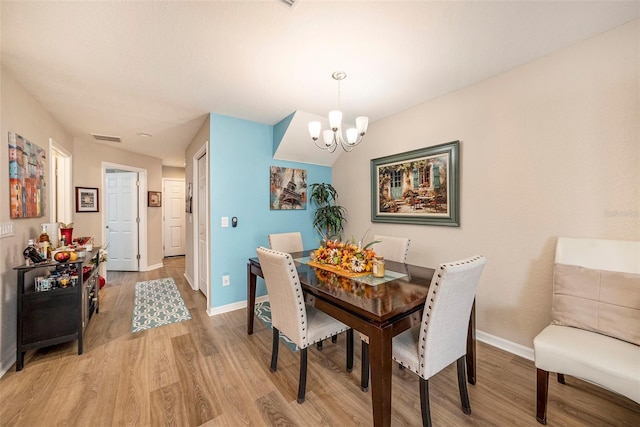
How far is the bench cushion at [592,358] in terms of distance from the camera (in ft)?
4.02

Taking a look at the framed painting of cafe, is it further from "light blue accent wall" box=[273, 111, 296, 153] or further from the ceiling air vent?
the ceiling air vent

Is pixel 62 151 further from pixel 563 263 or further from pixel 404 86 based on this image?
pixel 563 263

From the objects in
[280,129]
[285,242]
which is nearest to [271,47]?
[280,129]

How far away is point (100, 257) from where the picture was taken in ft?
10.3

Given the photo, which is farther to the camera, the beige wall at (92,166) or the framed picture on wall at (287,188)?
the beige wall at (92,166)

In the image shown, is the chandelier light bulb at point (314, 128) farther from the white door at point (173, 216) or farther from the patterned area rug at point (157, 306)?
the white door at point (173, 216)

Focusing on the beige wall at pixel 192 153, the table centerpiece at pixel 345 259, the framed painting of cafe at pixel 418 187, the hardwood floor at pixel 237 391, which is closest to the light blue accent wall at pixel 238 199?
the beige wall at pixel 192 153

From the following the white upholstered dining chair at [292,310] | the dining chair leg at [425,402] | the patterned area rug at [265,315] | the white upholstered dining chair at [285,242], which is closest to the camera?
the dining chair leg at [425,402]

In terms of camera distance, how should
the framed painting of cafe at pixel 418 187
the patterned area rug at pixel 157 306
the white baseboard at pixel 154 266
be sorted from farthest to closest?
1. the white baseboard at pixel 154 266
2. the patterned area rug at pixel 157 306
3. the framed painting of cafe at pixel 418 187

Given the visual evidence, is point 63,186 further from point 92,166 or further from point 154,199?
point 154,199

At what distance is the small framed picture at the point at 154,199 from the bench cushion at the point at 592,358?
19.7 feet

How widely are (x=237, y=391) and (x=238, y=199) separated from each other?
2.09 m

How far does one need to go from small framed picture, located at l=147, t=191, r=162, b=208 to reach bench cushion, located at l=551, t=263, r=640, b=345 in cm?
610

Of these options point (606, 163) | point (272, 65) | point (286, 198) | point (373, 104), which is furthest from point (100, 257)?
point (606, 163)
